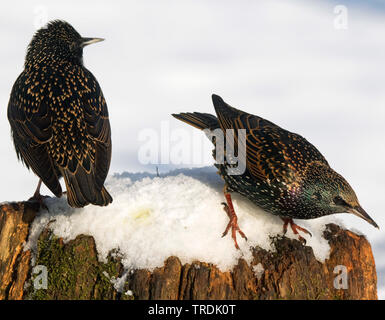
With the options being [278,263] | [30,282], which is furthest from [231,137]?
[30,282]

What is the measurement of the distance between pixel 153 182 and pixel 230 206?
809 millimetres

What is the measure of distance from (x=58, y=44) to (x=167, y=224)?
2.83 m

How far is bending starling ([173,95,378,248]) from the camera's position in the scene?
4684 millimetres

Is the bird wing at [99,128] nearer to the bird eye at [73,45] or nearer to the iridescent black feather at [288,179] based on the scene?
the bird eye at [73,45]

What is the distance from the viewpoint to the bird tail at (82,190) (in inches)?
179

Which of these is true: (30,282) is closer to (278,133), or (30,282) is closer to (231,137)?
(231,137)

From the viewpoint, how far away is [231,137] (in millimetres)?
5473

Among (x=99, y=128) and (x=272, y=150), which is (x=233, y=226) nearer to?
(x=272, y=150)

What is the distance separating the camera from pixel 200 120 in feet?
19.8

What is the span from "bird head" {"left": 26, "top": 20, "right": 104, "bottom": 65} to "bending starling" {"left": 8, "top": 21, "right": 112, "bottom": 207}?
18 centimetres

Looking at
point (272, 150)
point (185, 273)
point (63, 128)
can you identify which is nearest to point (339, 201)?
point (272, 150)

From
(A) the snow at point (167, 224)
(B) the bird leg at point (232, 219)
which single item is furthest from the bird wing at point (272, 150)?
(A) the snow at point (167, 224)

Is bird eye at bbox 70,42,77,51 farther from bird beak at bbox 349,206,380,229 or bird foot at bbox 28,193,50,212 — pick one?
bird beak at bbox 349,206,380,229

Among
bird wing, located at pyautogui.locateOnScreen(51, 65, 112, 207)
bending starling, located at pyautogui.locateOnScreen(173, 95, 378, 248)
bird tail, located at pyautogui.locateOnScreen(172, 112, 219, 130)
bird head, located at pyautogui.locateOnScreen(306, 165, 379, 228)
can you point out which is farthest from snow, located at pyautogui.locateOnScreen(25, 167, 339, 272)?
bird tail, located at pyautogui.locateOnScreen(172, 112, 219, 130)
